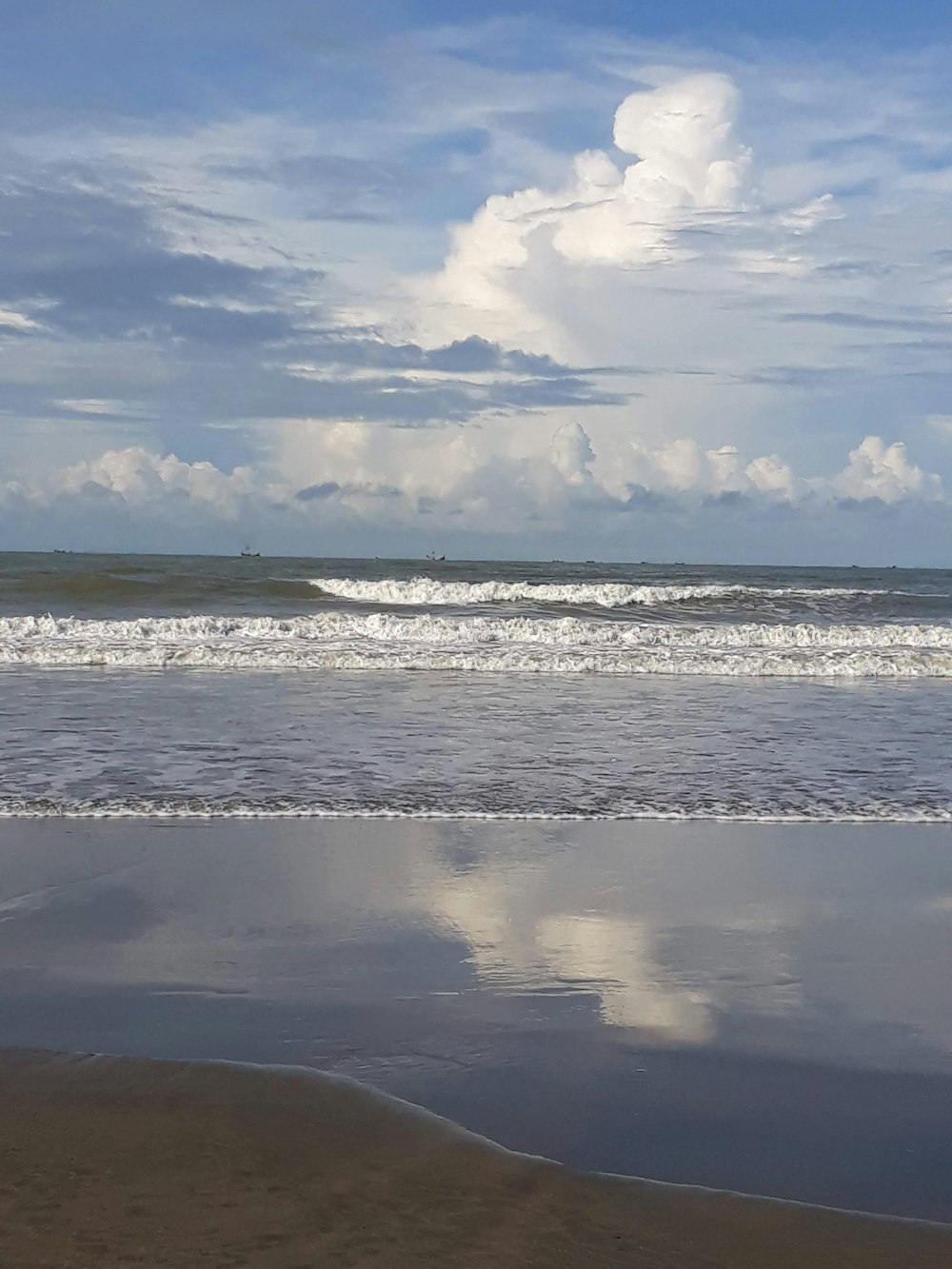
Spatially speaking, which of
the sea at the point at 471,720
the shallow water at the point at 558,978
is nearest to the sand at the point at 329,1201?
the shallow water at the point at 558,978

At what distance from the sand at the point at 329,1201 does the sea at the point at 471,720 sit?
14.0 feet

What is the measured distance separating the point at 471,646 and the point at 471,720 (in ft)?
27.4

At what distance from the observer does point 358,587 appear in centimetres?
3766

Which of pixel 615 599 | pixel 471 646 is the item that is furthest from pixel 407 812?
pixel 615 599

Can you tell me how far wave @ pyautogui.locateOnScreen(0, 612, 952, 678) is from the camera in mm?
17891

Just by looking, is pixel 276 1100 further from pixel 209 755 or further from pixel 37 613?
pixel 37 613

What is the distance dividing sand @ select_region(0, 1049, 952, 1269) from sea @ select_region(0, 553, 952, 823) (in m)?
4.28

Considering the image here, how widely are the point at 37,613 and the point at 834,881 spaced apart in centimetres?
2634

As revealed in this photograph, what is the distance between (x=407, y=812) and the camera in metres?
7.93

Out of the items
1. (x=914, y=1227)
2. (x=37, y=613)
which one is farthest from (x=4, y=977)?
(x=37, y=613)

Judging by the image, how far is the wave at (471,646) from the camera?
58.7 feet

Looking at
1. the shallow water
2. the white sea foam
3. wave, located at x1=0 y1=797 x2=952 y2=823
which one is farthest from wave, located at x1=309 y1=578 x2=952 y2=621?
the shallow water

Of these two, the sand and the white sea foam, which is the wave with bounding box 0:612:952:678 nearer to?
the white sea foam

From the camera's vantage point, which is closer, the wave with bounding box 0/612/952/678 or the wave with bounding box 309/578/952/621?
the wave with bounding box 0/612/952/678
